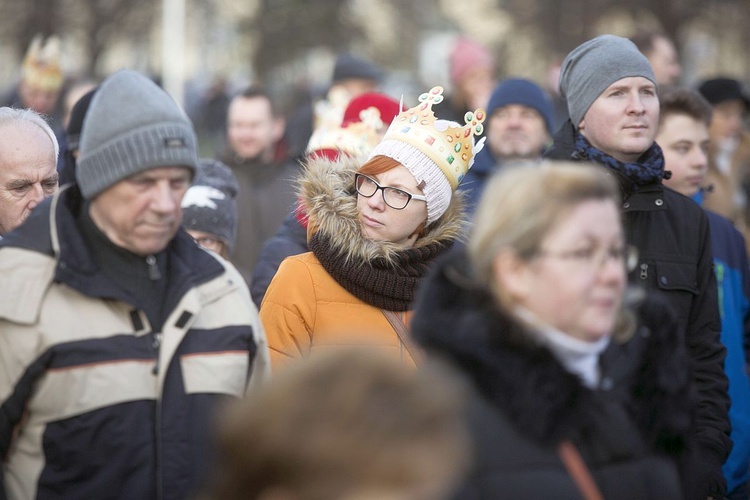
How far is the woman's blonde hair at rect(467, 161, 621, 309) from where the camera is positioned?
2955 millimetres

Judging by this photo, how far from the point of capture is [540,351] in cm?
298

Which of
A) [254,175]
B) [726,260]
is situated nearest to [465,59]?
[254,175]

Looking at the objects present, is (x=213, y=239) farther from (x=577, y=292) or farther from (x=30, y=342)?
(x=577, y=292)

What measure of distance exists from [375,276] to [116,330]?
56.5 inches

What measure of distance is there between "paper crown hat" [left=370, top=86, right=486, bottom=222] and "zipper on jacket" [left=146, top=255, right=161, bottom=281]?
1.60 m

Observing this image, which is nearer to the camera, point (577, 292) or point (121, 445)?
point (577, 292)

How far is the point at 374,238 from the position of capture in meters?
4.72

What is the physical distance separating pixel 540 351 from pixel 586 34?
3143 cm

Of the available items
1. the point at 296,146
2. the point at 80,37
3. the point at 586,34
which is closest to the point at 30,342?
the point at 296,146

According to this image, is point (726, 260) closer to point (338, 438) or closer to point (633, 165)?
point (633, 165)

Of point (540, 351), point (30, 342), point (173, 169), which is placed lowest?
point (30, 342)

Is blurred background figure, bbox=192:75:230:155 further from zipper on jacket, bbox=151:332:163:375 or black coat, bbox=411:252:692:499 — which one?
A: black coat, bbox=411:252:692:499

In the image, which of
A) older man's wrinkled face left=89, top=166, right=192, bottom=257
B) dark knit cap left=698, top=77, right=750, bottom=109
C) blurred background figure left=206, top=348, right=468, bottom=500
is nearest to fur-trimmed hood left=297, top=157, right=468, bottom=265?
older man's wrinkled face left=89, top=166, right=192, bottom=257

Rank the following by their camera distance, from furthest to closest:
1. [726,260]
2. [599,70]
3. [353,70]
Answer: [353,70], [726,260], [599,70]
